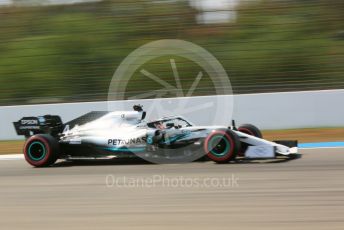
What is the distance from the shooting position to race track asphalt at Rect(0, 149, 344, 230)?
197 inches

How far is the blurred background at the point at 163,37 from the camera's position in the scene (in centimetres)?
1705

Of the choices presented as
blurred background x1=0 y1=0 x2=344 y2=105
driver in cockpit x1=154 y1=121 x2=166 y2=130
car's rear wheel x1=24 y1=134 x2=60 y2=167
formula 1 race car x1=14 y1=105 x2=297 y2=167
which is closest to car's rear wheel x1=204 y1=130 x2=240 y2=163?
formula 1 race car x1=14 y1=105 x2=297 y2=167

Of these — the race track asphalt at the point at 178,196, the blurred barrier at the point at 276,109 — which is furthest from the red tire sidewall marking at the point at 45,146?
the blurred barrier at the point at 276,109

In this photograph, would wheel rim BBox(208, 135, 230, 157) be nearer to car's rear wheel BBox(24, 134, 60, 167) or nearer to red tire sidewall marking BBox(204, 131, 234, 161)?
red tire sidewall marking BBox(204, 131, 234, 161)

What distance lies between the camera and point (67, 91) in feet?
59.4

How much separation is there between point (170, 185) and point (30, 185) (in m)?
1.94

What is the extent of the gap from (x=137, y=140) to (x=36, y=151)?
1750mm

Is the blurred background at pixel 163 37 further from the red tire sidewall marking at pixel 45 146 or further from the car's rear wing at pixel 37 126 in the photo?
the red tire sidewall marking at pixel 45 146

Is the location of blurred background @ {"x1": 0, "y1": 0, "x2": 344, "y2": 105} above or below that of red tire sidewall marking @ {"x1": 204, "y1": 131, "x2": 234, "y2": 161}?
above

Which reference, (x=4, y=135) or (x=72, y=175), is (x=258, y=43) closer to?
(x=4, y=135)

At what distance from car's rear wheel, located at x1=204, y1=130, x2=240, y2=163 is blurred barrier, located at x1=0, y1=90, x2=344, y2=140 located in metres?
5.23

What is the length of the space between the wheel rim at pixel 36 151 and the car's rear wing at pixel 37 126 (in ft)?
1.16

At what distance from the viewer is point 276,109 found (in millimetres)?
13781

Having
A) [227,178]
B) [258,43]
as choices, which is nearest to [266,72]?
[258,43]
